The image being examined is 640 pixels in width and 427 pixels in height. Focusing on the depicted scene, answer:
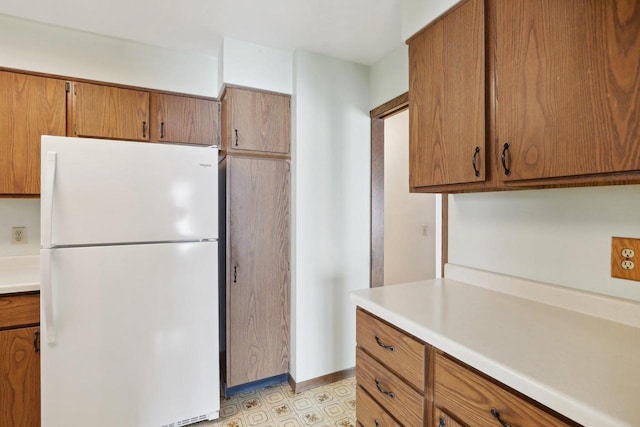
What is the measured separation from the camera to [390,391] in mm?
1063

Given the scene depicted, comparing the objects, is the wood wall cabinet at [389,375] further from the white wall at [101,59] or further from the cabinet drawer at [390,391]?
the white wall at [101,59]

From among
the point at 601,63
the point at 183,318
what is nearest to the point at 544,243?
the point at 601,63

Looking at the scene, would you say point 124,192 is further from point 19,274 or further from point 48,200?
point 19,274

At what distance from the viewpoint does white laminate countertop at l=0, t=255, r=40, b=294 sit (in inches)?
58.3

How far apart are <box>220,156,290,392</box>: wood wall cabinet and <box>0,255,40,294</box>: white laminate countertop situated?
1003 mm

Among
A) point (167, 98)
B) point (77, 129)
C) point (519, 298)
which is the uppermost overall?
point (167, 98)

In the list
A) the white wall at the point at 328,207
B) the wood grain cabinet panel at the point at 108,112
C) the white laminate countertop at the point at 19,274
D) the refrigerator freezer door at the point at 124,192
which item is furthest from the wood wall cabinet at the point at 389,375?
the wood grain cabinet panel at the point at 108,112

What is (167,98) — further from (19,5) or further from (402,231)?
(402,231)

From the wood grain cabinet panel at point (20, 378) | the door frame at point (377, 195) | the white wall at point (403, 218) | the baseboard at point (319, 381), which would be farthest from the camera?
the white wall at point (403, 218)

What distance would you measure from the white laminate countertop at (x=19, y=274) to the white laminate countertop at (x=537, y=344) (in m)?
1.68

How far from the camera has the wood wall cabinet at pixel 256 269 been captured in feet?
6.44

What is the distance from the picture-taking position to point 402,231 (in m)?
3.41

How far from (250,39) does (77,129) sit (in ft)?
4.14

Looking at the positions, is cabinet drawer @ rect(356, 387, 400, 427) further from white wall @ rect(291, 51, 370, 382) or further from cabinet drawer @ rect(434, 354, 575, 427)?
white wall @ rect(291, 51, 370, 382)
